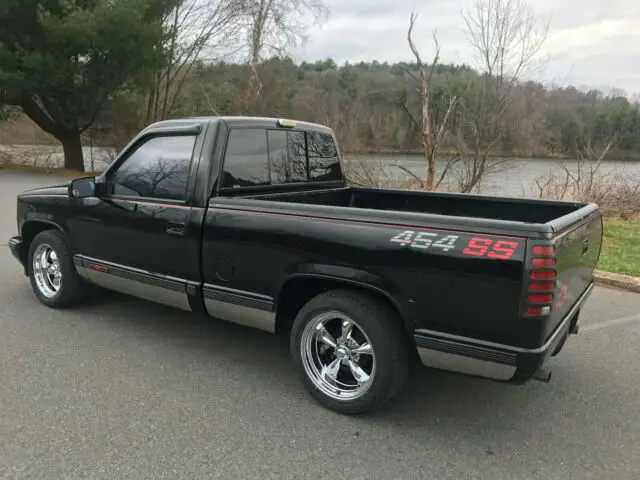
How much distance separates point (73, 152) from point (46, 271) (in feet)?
66.4

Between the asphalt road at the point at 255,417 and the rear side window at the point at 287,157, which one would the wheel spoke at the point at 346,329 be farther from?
the rear side window at the point at 287,157

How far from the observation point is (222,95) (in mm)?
24172

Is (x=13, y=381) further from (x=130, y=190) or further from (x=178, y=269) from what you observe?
(x=130, y=190)

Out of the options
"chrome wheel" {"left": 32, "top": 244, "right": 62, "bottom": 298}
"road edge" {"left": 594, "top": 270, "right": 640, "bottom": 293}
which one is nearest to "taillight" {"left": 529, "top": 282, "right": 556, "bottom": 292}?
"chrome wheel" {"left": 32, "top": 244, "right": 62, "bottom": 298}

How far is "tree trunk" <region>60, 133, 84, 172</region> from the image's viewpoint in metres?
23.2

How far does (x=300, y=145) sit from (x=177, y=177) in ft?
3.74

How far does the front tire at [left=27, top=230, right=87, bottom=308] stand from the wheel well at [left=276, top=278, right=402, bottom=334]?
2278mm

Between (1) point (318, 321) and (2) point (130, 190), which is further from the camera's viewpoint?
(2) point (130, 190)

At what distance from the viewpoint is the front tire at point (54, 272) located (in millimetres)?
4965

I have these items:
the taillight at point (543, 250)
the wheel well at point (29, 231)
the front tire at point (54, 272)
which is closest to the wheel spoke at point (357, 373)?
the taillight at point (543, 250)

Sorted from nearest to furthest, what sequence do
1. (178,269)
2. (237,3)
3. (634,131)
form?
(178,269) < (634,131) < (237,3)

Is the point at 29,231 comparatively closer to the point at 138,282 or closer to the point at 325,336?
the point at 138,282

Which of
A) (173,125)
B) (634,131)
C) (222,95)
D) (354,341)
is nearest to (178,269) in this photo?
(173,125)

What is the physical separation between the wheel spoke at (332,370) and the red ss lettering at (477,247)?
118 cm
